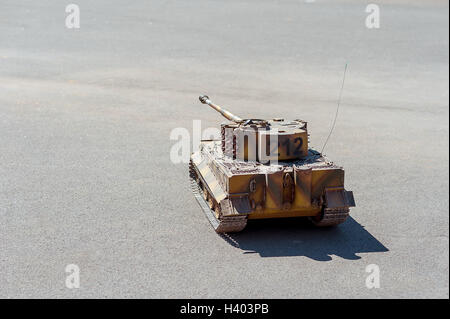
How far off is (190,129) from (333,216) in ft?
32.6

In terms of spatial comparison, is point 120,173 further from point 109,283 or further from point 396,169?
point 396,169

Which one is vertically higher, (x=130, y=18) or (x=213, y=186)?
(x=130, y=18)

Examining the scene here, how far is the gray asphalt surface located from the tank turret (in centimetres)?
162

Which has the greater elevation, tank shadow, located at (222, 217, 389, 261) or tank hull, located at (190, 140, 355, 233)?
tank hull, located at (190, 140, 355, 233)

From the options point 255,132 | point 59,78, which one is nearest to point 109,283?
point 255,132

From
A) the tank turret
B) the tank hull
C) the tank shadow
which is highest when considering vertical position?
the tank turret

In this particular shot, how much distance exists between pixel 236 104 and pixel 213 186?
12717 mm

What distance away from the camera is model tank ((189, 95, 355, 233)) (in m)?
14.1

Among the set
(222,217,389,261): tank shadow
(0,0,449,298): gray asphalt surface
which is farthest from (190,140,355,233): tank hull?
(0,0,449,298): gray asphalt surface

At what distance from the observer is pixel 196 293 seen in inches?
482

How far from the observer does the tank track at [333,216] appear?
1448 cm

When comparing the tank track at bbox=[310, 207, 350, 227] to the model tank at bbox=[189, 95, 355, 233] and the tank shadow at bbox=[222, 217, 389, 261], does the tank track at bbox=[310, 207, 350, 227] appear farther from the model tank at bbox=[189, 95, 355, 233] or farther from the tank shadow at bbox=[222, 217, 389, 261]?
the tank shadow at bbox=[222, 217, 389, 261]

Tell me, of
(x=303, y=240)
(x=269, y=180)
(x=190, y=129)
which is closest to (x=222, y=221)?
(x=269, y=180)

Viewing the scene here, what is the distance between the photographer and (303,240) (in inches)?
574
